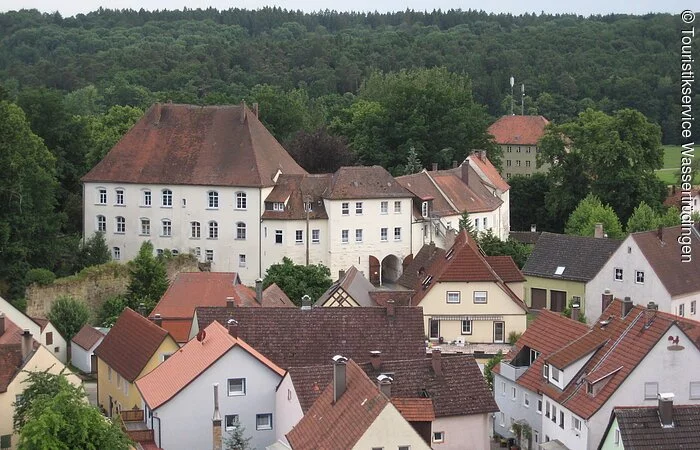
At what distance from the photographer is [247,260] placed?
67875 mm

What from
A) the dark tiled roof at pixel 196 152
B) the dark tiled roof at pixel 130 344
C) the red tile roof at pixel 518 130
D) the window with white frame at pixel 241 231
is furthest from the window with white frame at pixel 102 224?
the red tile roof at pixel 518 130

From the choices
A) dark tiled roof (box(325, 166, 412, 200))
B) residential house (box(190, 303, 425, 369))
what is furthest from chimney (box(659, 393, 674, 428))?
dark tiled roof (box(325, 166, 412, 200))

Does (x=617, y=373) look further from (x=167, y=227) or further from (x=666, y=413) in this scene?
(x=167, y=227)

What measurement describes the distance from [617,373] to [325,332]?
29.2 feet

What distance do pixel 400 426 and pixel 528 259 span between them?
31408mm

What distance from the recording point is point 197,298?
54.6 meters

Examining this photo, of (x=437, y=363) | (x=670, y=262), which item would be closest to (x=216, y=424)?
(x=437, y=363)

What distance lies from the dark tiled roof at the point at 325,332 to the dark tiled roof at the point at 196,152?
2306cm

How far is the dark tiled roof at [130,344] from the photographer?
153ft

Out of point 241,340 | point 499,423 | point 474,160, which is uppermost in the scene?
point 474,160

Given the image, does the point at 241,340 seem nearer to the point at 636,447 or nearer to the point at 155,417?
the point at 155,417

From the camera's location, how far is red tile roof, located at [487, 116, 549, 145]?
375 feet

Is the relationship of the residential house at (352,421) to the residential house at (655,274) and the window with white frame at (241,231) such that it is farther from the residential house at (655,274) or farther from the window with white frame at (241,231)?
the window with white frame at (241,231)

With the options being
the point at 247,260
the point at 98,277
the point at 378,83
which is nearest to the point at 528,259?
the point at 247,260
